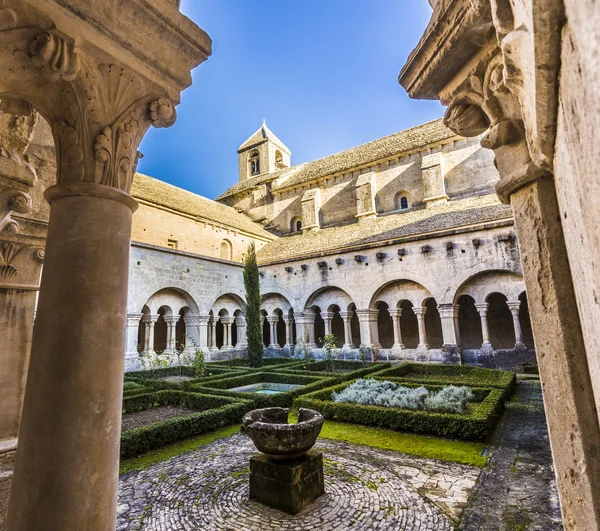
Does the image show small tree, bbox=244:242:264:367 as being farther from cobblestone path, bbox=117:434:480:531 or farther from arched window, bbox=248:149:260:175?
arched window, bbox=248:149:260:175

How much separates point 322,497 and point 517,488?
6.74 ft

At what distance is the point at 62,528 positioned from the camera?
1561 mm

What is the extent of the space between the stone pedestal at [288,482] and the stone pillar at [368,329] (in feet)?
37.5

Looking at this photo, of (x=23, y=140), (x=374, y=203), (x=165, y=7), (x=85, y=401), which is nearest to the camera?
(x=85, y=401)

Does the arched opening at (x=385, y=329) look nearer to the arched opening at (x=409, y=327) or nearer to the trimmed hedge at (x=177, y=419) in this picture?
the arched opening at (x=409, y=327)

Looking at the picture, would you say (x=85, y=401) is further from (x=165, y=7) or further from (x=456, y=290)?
(x=456, y=290)

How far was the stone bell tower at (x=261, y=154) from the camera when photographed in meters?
30.0

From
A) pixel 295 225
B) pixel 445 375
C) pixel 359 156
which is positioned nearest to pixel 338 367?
pixel 445 375

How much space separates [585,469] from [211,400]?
22.6 feet

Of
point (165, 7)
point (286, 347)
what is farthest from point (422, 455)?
point (286, 347)

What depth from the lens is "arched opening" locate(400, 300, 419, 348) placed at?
58.0ft

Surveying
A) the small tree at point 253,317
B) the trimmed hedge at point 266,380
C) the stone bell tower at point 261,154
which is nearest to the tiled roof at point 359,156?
the stone bell tower at point 261,154

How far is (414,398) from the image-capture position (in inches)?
255

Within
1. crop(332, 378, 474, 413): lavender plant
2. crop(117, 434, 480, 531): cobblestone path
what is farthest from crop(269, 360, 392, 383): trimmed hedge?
crop(117, 434, 480, 531): cobblestone path
